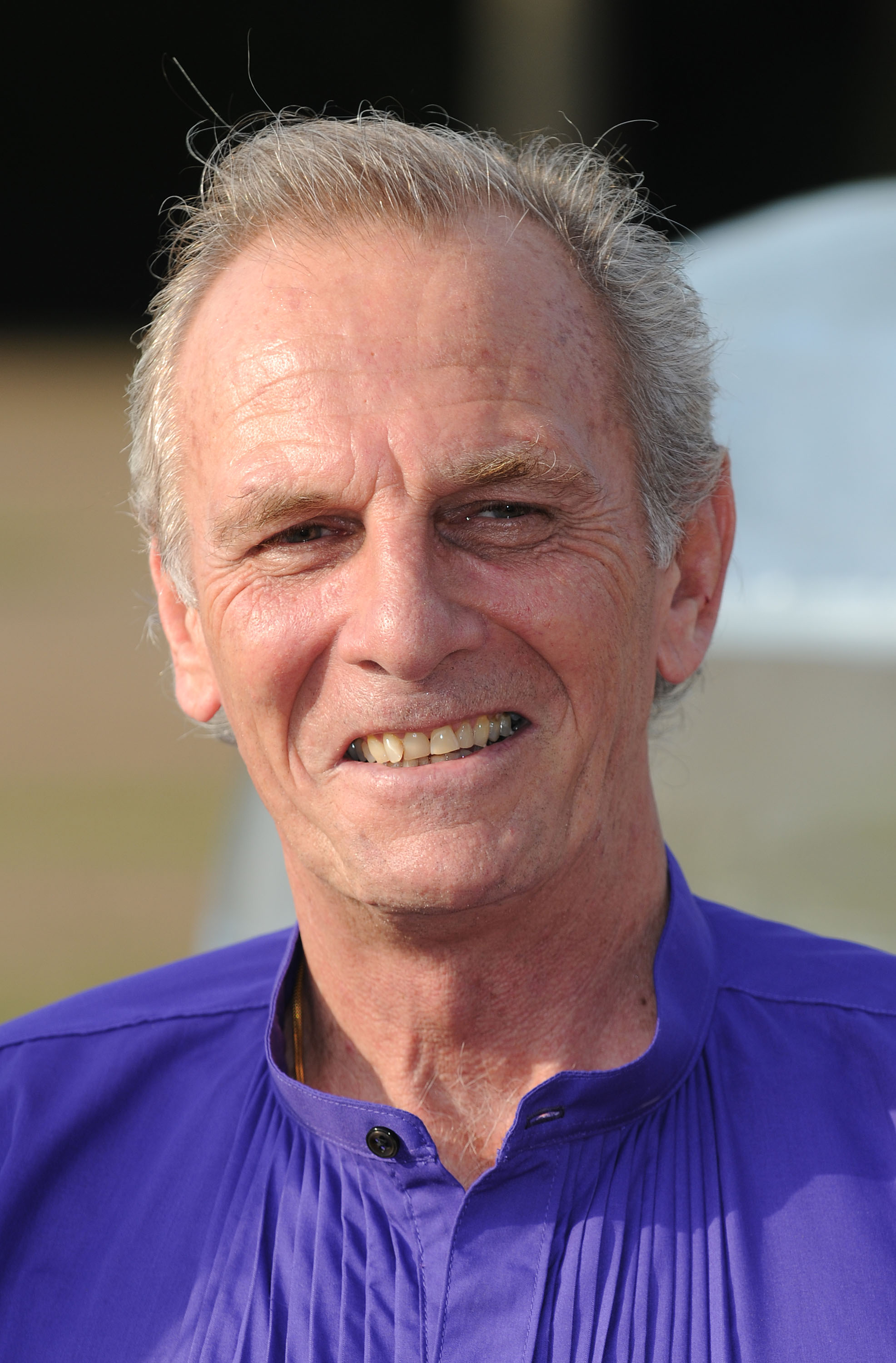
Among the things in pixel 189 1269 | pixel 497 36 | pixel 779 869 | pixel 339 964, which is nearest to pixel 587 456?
pixel 339 964

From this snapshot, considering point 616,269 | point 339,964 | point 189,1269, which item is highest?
point 616,269

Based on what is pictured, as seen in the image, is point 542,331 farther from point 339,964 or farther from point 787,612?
point 787,612

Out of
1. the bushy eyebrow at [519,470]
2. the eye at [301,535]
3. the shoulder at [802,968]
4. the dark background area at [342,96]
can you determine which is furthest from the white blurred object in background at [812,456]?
the dark background area at [342,96]

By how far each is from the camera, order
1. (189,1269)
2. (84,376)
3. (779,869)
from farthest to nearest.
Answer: (84,376) → (779,869) → (189,1269)

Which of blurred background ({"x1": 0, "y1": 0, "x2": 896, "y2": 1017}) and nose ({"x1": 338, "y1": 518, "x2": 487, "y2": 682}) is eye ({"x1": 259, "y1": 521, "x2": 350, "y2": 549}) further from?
blurred background ({"x1": 0, "y1": 0, "x2": 896, "y2": 1017})

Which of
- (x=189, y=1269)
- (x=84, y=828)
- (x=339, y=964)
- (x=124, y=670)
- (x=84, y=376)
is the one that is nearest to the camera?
(x=189, y=1269)

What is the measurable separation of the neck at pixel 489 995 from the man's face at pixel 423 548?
3.4 inches

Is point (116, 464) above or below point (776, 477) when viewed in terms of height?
above

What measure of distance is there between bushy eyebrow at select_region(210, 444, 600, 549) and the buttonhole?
0.74 meters

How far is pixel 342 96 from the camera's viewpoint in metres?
13.3

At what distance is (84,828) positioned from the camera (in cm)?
731

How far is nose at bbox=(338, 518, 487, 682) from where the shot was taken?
1623mm

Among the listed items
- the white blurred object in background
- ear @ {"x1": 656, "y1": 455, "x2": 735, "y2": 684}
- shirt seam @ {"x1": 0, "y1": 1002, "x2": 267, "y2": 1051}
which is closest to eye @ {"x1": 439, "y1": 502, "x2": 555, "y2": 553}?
ear @ {"x1": 656, "y1": 455, "x2": 735, "y2": 684}

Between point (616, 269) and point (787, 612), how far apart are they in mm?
1962
